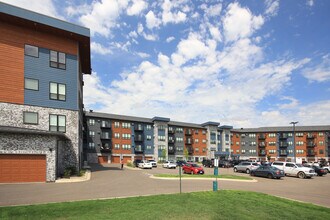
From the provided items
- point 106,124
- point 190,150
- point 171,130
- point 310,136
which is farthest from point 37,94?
point 310,136

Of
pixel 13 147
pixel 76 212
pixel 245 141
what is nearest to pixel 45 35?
pixel 13 147

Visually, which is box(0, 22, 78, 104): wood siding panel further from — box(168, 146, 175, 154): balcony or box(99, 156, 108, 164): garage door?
box(168, 146, 175, 154): balcony

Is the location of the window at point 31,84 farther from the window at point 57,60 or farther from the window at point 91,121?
the window at point 91,121

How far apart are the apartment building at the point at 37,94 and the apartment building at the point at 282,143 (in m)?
81.3

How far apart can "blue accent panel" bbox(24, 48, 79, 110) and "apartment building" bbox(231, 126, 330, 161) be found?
80.9 m

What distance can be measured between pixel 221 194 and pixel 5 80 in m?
23.2

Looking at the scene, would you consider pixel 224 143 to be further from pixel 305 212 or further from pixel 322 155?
pixel 305 212

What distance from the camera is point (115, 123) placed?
74.3m

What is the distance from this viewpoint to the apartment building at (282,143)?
94.4 metres

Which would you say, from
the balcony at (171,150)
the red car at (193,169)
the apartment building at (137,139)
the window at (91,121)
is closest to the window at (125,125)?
the apartment building at (137,139)

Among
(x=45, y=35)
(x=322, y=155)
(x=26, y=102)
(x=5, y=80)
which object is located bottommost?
(x=322, y=155)

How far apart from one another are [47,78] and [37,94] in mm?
2070

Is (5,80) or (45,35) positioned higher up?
(45,35)

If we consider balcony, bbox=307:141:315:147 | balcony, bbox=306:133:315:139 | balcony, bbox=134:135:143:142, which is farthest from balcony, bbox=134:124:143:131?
balcony, bbox=307:141:315:147
